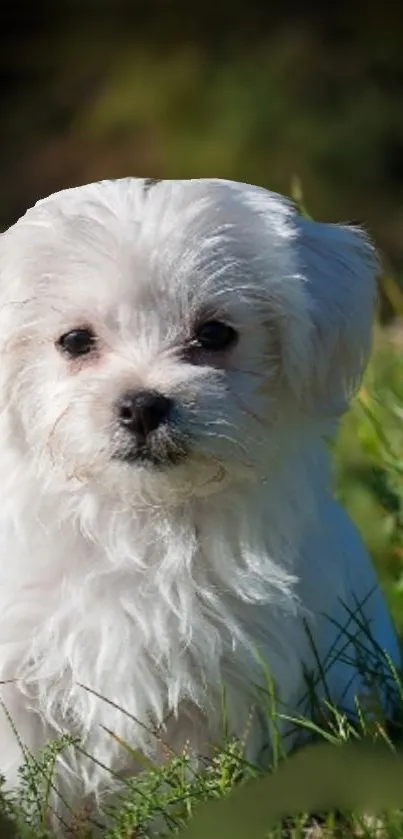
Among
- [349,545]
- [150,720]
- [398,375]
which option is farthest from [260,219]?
[398,375]

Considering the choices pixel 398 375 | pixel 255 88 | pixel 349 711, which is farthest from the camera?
pixel 255 88

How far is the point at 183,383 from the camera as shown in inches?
158

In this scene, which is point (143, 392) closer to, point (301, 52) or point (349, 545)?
point (349, 545)

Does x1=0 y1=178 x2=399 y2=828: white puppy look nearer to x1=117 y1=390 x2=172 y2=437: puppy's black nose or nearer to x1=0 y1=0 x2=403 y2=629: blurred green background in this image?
x1=117 y1=390 x2=172 y2=437: puppy's black nose

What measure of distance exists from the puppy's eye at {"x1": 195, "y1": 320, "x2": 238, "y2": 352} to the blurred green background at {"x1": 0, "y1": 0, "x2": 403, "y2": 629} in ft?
37.3

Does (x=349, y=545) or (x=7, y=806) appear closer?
(x=7, y=806)

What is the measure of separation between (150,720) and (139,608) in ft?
1.05

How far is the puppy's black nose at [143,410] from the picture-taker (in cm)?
394

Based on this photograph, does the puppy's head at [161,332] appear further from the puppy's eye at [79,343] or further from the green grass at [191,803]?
the green grass at [191,803]

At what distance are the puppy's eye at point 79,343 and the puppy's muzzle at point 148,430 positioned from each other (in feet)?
0.94

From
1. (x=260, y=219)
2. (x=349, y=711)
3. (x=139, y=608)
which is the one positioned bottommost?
(x=349, y=711)

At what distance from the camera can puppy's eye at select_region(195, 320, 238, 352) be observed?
4.19m

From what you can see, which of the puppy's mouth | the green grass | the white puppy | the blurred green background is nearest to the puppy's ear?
the white puppy

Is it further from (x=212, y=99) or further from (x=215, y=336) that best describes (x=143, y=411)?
(x=212, y=99)
